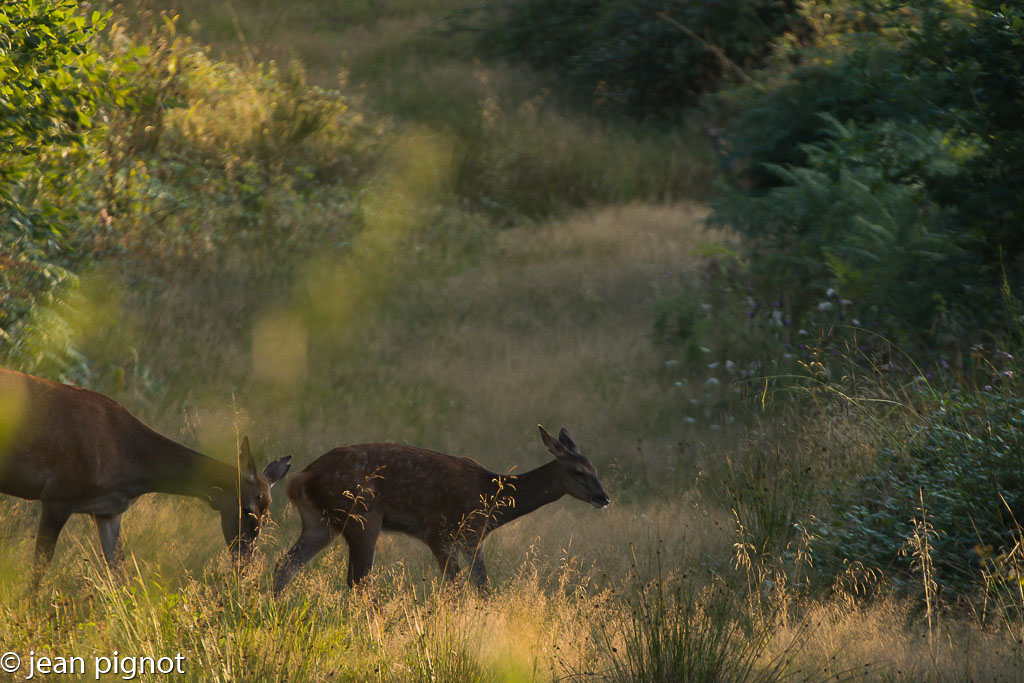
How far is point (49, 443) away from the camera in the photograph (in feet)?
23.5

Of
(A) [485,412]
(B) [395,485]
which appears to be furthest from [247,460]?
(A) [485,412]

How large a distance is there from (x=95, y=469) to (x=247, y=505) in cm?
105

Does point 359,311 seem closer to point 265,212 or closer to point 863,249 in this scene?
point 265,212

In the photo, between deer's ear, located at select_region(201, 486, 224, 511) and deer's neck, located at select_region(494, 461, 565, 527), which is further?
deer's neck, located at select_region(494, 461, 565, 527)

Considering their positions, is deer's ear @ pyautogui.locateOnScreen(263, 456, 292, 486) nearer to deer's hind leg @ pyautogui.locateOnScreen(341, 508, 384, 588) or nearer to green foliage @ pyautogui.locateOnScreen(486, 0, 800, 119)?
deer's hind leg @ pyautogui.locateOnScreen(341, 508, 384, 588)

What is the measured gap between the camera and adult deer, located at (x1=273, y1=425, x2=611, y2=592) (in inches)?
302

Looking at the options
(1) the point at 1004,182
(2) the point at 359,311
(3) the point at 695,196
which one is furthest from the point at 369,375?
(3) the point at 695,196

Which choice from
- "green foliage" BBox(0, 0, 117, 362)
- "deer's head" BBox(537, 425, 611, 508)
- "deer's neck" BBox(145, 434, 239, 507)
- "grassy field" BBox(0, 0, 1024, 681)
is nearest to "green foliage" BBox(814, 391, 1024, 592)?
"grassy field" BBox(0, 0, 1024, 681)

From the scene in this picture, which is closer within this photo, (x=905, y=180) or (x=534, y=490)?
(x=534, y=490)

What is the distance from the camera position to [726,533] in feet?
29.2

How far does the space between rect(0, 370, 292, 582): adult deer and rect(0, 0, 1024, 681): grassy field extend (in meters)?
0.38

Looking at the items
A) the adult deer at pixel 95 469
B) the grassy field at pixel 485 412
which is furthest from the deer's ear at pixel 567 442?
the adult deer at pixel 95 469

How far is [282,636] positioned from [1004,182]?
27.5 ft

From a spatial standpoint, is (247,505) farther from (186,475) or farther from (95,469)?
(95,469)
